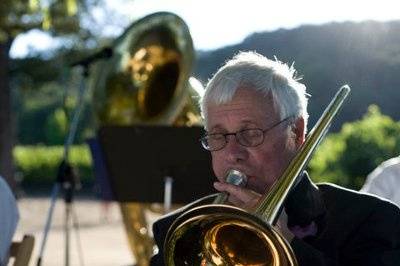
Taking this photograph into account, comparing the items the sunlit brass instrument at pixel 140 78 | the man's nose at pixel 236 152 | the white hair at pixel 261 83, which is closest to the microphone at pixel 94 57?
the sunlit brass instrument at pixel 140 78

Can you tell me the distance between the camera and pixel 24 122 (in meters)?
36.9

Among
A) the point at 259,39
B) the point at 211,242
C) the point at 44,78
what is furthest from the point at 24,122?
the point at 211,242

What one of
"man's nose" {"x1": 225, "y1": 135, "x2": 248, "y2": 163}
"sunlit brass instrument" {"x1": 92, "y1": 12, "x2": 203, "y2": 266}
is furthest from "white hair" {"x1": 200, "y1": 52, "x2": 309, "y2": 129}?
"sunlit brass instrument" {"x1": 92, "y1": 12, "x2": 203, "y2": 266}

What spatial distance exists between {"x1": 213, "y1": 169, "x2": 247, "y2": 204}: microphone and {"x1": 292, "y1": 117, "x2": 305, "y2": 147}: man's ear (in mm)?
238

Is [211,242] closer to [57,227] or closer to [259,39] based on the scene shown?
[259,39]

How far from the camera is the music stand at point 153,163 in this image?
14.9ft

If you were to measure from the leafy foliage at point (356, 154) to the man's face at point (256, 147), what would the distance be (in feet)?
17.8

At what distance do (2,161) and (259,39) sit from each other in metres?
3.93

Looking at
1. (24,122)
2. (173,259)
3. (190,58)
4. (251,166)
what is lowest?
(24,122)

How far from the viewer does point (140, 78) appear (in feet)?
19.6

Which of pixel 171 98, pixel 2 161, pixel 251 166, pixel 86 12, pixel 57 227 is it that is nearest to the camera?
pixel 251 166

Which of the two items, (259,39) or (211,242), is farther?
(259,39)

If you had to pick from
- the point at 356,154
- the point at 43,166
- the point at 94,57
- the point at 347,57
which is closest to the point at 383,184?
the point at 94,57

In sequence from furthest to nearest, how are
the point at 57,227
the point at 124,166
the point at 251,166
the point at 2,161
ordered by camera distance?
the point at 57,227 → the point at 2,161 → the point at 124,166 → the point at 251,166
